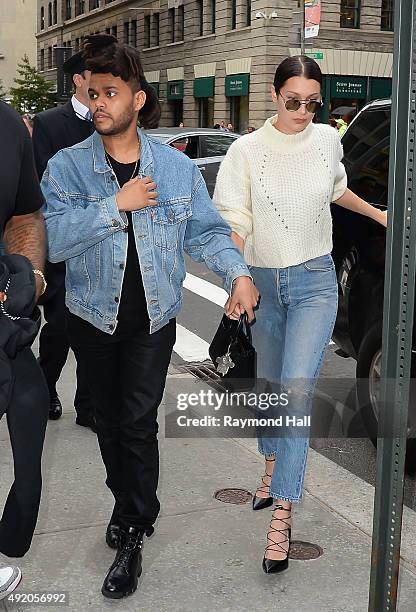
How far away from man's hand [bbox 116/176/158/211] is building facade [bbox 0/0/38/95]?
279 ft

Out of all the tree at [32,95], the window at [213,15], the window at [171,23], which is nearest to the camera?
the window at [213,15]

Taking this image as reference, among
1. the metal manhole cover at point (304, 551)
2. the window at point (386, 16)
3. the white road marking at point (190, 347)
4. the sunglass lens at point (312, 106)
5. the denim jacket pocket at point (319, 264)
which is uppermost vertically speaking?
the window at point (386, 16)

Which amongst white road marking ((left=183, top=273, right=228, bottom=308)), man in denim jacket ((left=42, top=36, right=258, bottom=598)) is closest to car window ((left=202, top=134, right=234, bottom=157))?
white road marking ((left=183, top=273, right=228, bottom=308))

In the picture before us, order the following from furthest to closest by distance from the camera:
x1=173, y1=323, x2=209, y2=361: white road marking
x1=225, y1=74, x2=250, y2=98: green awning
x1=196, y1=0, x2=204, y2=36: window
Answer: x1=196, y1=0, x2=204, y2=36: window → x1=225, y1=74, x2=250, y2=98: green awning → x1=173, y1=323, x2=209, y2=361: white road marking

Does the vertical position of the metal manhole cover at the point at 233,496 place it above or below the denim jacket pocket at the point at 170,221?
below

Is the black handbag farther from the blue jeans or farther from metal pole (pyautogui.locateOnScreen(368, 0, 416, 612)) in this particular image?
metal pole (pyautogui.locateOnScreen(368, 0, 416, 612))

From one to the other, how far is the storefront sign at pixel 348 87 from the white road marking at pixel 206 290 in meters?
28.3

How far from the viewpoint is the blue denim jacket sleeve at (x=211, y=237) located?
362cm

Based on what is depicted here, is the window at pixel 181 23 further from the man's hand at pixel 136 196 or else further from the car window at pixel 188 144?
the man's hand at pixel 136 196

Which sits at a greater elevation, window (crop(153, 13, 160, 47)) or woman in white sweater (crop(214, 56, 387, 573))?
window (crop(153, 13, 160, 47))

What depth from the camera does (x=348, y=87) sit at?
1512 inches

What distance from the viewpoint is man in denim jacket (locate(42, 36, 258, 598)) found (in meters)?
3.42

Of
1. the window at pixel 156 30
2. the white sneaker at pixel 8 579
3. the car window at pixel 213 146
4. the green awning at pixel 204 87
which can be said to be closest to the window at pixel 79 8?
the window at pixel 156 30

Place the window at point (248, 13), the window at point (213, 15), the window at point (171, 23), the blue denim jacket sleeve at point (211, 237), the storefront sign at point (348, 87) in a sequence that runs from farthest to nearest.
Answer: the window at point (171, 23)
the window at point (213, 15)
the window at point (248, 13)
the storefront sign at point (348, 87)
the blue denim jacket sleeve at point (211, 237)
